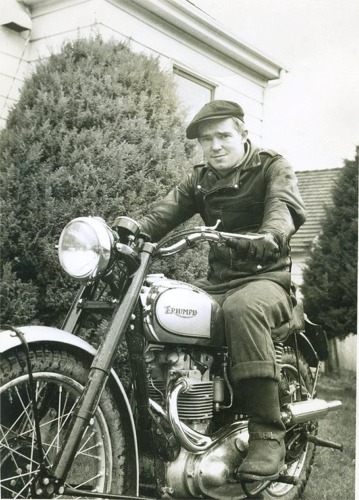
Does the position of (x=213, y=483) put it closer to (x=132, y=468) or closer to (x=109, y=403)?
(x=132, y=468)

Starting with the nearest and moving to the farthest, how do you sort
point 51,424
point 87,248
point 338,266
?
point 87,248 < point 51,424 < point 338,266

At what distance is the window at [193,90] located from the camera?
3793 millimetres

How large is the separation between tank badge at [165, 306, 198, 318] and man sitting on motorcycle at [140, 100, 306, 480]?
0.43 feet

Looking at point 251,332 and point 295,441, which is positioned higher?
point 251,332

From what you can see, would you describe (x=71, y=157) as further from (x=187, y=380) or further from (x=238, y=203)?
(x=187, y=380)

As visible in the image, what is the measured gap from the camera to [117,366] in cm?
285

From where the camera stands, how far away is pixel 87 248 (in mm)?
1800

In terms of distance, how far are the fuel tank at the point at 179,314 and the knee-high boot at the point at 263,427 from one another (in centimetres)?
23

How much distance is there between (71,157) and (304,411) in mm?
1667

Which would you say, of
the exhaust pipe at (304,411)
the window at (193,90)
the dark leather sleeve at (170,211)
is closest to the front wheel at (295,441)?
the exhaust pipe at (304,411)

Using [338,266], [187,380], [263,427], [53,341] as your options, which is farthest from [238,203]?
[338,266]

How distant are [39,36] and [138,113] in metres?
1.14

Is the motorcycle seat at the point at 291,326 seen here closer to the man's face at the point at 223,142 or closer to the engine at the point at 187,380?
the engine at the point at 187,380

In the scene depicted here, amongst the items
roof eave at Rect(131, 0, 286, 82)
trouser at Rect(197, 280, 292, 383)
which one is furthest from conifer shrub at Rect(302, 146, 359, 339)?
trouser at Rect(197, 280, 292, 383)
